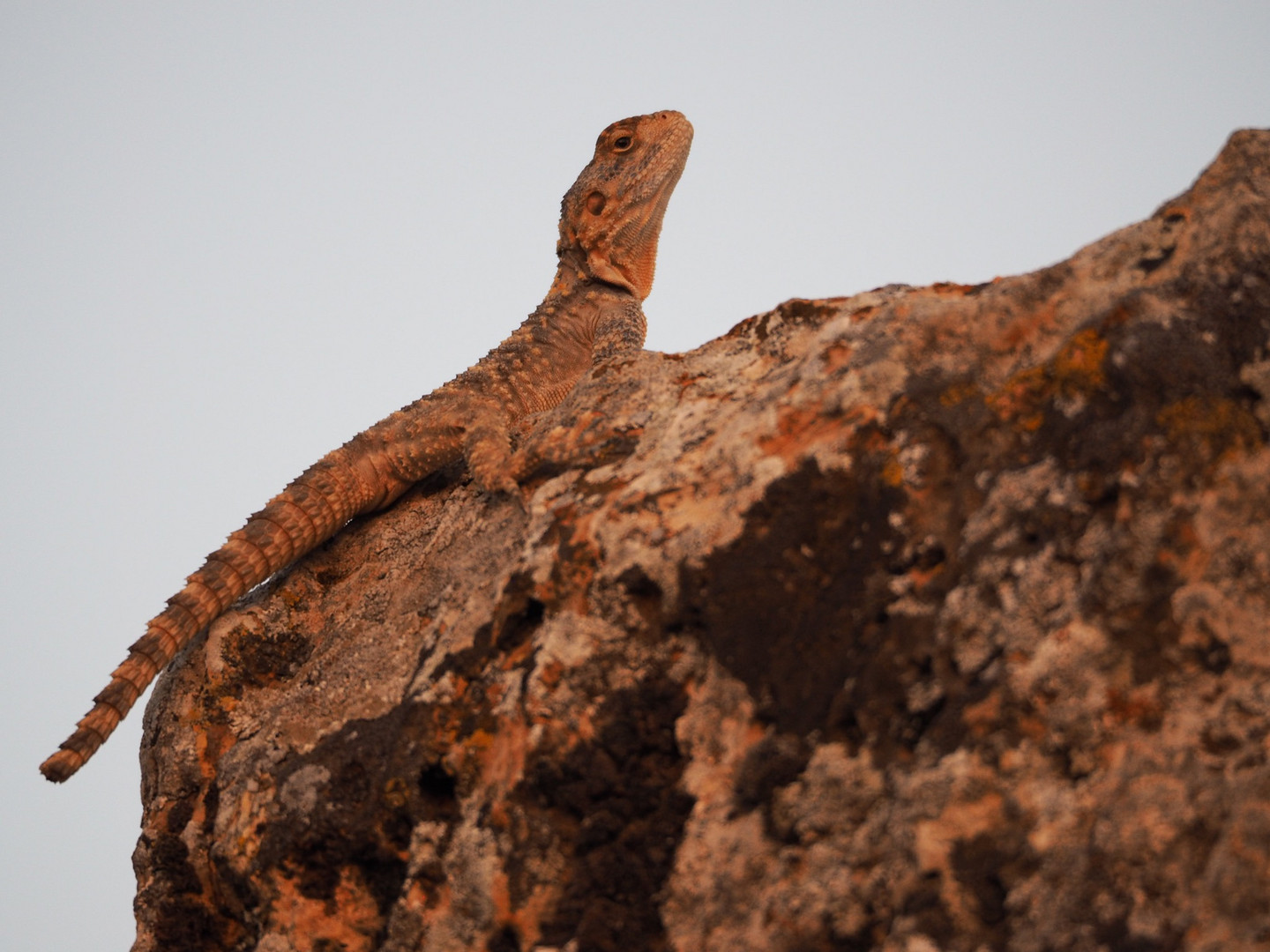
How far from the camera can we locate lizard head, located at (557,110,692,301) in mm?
8406

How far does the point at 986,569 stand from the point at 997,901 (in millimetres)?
832

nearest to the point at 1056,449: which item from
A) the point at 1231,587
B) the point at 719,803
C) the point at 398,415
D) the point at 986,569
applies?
the point at 986,569

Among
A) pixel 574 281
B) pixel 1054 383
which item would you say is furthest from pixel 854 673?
pixel 574 281

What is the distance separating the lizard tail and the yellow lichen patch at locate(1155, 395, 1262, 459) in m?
4.45

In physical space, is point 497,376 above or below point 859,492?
above

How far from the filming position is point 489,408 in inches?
250

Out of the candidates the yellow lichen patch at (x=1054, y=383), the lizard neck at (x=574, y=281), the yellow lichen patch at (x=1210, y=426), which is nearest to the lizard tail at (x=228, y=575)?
the lizard neck at (x=574, y=281)

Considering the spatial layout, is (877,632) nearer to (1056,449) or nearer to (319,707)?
(1056,449)

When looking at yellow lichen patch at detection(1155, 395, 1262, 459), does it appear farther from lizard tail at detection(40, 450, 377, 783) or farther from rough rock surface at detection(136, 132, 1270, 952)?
lizard tail at detection(40, 450, 377, 783)

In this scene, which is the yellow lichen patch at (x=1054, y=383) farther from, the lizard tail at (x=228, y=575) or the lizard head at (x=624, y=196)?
the lizard head at (x=624, y=196)

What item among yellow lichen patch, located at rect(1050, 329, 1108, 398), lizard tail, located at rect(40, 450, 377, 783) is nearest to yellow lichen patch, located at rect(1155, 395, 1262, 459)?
yellow lichen patch, located at rect(1050, 329, 1108, 398)

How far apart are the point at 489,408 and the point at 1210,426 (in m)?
4.22

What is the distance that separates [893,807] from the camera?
9.09 feet

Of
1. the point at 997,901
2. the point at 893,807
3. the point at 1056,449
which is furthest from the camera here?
the point at 1056,449
